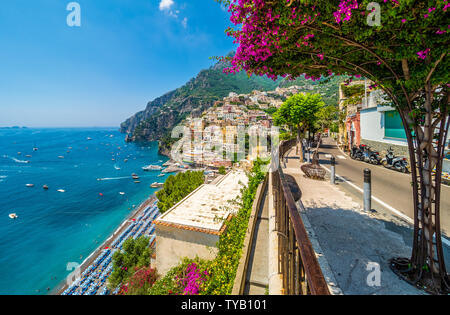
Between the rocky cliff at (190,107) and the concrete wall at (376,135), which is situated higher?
the rocky cliff at (190,107)

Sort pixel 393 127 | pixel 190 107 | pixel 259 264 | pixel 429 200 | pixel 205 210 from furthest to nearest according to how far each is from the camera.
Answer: pixel 190 107, pixel 393 127, pixel 205 210, pixel 259 264, pixel 429 200

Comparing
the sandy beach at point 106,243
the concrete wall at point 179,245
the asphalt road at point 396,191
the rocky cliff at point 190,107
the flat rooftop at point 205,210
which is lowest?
the sandy beach at point 106,243

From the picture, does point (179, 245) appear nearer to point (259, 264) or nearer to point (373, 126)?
point (259, 264)

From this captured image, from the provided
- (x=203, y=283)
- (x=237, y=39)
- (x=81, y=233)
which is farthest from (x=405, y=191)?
(x=81, y=233)

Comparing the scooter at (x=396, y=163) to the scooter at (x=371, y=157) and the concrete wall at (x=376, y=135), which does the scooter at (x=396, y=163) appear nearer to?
the scooter at (x=371, y=157)

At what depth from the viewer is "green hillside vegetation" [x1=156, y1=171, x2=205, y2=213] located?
18.8 m

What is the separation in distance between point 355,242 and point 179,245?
8.50m

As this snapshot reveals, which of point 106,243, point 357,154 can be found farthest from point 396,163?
point 106,243

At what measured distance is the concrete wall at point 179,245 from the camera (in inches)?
361

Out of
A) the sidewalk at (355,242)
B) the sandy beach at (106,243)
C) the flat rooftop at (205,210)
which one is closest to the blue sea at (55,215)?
the sandy beach at (106,243)

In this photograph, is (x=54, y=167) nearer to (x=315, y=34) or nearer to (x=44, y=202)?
(x=44, y=202)

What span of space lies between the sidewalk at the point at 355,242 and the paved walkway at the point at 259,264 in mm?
1030

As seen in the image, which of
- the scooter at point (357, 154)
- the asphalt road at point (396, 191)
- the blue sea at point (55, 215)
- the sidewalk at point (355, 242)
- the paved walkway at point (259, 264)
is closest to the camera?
the sidewalk at point (355, 242)

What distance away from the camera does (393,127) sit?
12.8 meters
